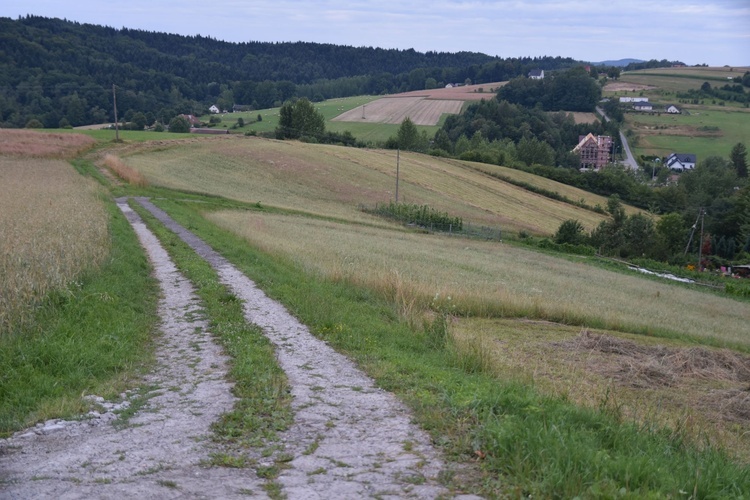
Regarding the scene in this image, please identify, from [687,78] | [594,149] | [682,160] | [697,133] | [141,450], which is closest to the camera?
[141,450]

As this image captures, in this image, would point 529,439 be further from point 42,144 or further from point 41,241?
point 42,144

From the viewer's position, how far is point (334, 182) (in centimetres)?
6475

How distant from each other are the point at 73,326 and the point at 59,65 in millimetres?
144381

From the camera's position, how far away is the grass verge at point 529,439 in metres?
5.16

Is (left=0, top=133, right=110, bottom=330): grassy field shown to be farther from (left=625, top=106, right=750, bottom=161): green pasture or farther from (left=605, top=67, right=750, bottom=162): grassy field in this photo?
(left=605, top=67, right=750, bottom=162): grassy field

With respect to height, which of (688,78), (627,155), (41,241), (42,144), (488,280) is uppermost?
(688,78)

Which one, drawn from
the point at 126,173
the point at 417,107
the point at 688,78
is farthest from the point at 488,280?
the point at 688,78

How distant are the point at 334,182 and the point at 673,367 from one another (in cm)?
5274

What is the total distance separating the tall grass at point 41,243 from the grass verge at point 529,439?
4.90 m

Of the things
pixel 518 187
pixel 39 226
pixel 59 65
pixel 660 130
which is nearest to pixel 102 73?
pixel 59 65

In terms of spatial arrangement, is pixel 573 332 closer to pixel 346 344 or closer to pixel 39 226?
pixel 346 344

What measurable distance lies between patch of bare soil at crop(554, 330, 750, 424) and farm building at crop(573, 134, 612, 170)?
114476 millimetres

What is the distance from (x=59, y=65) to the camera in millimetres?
134375

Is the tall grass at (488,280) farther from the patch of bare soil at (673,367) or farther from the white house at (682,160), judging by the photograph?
the white house at (682,160)
